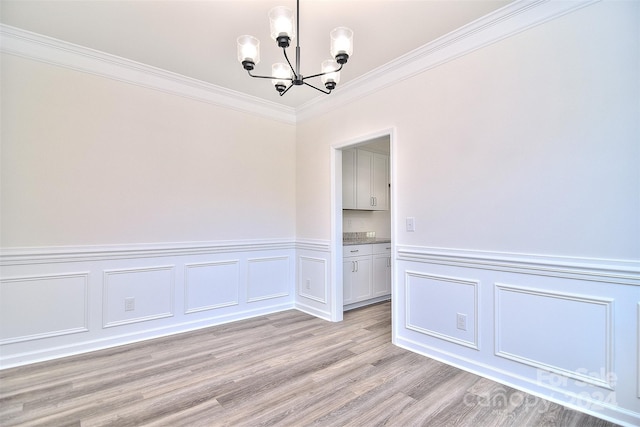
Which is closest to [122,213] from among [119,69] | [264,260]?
[119,69]

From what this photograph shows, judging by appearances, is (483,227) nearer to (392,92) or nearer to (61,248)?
(392,92)

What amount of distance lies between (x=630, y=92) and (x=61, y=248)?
4.40m

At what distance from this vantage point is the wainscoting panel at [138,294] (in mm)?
2961

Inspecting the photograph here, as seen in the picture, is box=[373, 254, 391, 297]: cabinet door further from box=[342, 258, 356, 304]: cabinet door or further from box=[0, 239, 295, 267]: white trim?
box=[0, 239, 295, 267]: white trim

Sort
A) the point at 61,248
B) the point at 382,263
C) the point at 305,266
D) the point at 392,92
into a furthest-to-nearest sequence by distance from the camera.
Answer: the point at 382,263 → the point at 305,266 → the point at 392,92 → the point at 61,248

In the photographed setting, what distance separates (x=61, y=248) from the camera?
8.93 ft

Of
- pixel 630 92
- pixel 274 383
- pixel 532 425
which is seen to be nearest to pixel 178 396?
pixel 274 383

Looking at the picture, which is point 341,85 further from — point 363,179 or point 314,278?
point 314,278

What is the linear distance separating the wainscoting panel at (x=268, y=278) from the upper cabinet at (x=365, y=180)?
1.35 metres

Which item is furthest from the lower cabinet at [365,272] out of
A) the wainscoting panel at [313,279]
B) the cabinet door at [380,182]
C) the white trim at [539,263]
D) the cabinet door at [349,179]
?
the white trim at [539,263]

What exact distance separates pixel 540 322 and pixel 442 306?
0.72m

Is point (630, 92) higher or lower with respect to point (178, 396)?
higher

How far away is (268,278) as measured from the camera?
4.06 meters

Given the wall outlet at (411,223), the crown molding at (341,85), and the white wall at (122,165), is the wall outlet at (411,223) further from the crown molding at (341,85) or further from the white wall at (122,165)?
the white wall at (122,165)
